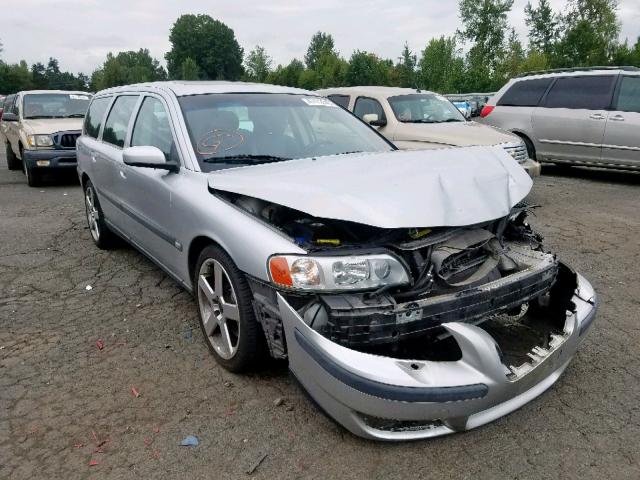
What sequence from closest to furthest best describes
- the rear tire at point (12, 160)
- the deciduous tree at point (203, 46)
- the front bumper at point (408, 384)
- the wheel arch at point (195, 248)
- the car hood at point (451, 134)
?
the front bumper at point (408, 384) < the wheel arch at point (195, 248) < the car hood at point (451, 134) < the rear tire at point (12, 160) < the deciduous tree at point (203, 46)

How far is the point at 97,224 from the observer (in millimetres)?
5406

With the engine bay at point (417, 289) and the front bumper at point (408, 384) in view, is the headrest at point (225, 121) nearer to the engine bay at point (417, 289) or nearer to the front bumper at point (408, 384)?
the engine bay at point (417, 289)

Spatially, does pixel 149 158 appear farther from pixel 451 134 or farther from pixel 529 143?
pixel 529 143

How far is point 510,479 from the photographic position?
2.18 meters

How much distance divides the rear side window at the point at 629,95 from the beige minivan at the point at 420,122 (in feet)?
5.31

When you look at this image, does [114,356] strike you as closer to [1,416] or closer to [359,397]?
[1,416]

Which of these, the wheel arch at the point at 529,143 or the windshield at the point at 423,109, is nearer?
the windshield at the point at 423,109

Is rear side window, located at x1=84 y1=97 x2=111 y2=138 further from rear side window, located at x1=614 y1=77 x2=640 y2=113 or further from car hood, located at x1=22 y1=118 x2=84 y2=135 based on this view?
rear side window, located at x1=614 y1=77 x2=640 y2=113

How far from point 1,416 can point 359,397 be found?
1882 millimetres

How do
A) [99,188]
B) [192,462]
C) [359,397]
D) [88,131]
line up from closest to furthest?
1. [359,397]
2. [192,462]
3. [99,188]
4. [88,131]

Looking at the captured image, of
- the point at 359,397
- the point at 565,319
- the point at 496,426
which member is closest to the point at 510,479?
the point at 496,426

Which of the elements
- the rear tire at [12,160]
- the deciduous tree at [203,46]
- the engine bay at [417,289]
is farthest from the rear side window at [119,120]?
the deciduous tree at [203,46]

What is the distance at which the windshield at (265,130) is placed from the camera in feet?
11.2

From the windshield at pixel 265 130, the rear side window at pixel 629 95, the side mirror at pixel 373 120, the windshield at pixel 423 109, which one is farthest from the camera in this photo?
the rear side window at pixel 629 95
